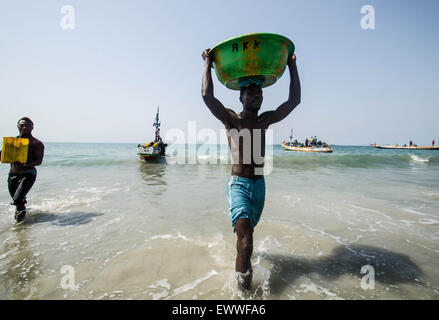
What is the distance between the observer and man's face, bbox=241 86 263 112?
226 centimetres

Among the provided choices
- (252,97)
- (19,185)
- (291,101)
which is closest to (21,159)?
→ (19,185)

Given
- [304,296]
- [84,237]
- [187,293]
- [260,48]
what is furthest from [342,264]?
[84,237]

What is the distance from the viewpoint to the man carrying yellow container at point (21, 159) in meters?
4.13

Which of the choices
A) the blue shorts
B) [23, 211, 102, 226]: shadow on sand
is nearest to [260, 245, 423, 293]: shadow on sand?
the blue shorts

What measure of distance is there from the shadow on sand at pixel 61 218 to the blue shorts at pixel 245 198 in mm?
3584

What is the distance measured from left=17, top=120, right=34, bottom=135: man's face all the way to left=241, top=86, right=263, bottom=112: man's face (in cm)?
455

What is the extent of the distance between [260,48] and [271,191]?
580 cm

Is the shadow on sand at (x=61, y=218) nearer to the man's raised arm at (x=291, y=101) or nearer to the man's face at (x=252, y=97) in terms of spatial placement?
the man's face at (x=252, y=97)

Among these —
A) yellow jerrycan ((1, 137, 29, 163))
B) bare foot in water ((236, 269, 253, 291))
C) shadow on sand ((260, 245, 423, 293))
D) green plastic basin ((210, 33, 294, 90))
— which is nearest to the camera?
green plastic basin ((210, 33, 294, 90))

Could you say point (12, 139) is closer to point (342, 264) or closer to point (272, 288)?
point (272, 288)

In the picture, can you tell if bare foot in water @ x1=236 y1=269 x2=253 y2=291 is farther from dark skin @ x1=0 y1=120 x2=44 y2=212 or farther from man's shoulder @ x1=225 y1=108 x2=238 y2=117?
dark skin @ x1=0 y1=120 x2=44 y2=212

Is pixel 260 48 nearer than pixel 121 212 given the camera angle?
Yes

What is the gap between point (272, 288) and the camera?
2256 millimetres

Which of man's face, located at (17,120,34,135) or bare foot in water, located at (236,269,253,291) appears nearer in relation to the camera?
bare foot in water, located at (236,269,253,291)
